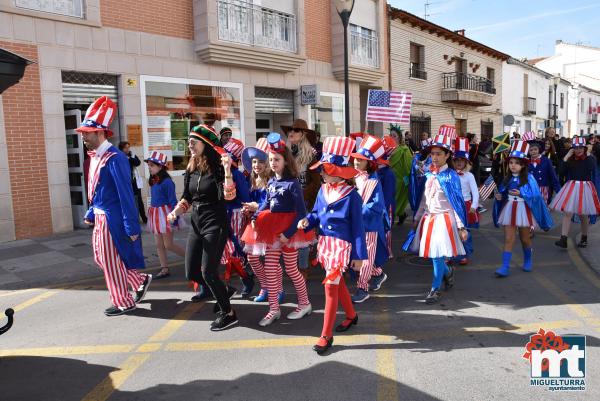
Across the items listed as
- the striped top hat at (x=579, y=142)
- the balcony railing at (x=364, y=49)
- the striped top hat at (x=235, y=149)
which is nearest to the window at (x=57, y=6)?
the striped top hat at (x=235, y=149)

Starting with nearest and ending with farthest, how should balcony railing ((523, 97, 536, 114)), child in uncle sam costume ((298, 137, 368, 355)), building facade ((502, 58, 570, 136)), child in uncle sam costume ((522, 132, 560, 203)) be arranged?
child in uncle sam costume ((298, 137, 368, 355))
child in uncle sam costume ((522, 132, 560, 203))
building facade ((502, 58, 570, 136))
balcony railing ((523, 97, 536, 114))

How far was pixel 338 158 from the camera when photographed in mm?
4293

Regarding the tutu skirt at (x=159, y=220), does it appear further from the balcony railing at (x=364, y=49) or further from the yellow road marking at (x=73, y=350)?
the balcony railing at (x=364, y=49)

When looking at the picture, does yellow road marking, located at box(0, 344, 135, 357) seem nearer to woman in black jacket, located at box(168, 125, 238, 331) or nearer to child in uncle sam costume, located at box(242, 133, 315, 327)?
woman in black jacket, located at box(168, 125, 238, 331)

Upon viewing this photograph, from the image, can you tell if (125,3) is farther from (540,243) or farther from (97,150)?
(540,243)

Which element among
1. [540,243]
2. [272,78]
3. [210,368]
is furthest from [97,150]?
[272,78]

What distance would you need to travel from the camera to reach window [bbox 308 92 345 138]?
16797mm

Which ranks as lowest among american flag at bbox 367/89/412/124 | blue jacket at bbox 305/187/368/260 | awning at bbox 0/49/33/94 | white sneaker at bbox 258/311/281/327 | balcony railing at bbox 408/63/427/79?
white sneaker at bbox 258/311/281/327

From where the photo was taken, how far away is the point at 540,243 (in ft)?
28.0

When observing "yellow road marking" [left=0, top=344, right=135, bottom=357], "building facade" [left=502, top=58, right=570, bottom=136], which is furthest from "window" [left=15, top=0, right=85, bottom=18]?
"building facade" [left=502, top=58, right=570, bottom=136]

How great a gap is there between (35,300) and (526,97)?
35663 millimetres

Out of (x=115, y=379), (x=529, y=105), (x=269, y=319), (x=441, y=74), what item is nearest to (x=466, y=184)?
(x=269, y=319)

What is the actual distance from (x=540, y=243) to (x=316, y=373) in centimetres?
630

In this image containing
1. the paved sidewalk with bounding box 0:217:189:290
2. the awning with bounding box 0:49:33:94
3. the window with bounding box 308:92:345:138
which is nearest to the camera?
the awning with bounding box 0:49:33:94
